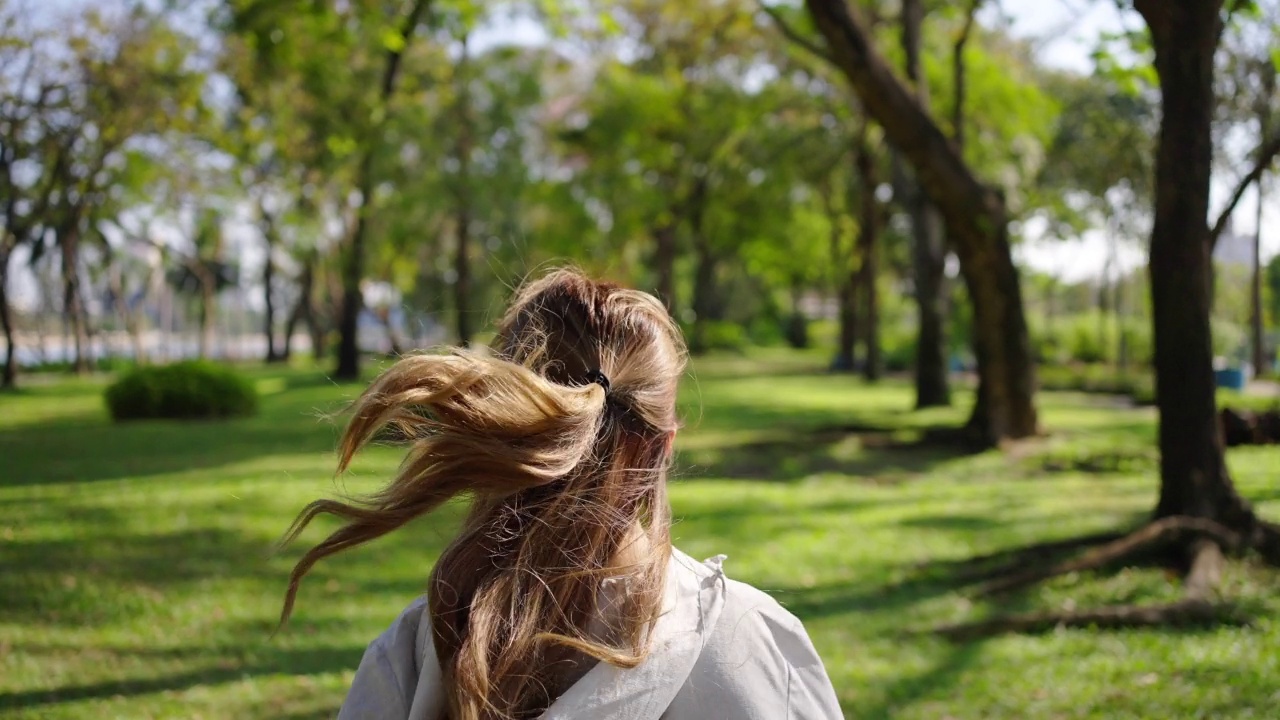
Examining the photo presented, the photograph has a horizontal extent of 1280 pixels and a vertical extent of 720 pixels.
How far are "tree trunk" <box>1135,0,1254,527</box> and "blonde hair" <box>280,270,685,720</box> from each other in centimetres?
624

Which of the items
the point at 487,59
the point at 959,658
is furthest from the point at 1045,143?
the point at 959,658

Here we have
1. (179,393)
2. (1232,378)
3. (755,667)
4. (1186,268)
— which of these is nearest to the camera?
(755,667)

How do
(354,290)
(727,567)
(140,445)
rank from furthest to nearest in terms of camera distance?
(354,290), (140,445), (727,567)

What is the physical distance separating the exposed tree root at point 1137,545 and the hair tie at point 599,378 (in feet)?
19.4

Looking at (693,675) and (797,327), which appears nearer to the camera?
(693,675)

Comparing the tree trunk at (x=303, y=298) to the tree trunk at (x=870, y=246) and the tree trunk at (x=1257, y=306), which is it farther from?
the tree trunk at (x=1257, y=306)

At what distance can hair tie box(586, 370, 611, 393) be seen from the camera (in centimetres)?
178

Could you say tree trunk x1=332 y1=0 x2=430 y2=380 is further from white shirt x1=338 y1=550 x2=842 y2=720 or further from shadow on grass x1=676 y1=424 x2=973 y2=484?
white shirt x1=338 y1=550 x2=842 y2=720

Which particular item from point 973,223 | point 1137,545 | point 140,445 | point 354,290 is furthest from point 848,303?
point 1137,545

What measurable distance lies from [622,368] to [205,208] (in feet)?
107

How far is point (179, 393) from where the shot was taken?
1723cm

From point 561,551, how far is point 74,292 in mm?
31144

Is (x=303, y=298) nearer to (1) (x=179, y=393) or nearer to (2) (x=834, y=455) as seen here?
(1) (x=179, y=393)

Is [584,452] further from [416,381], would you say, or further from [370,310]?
[370,310]
